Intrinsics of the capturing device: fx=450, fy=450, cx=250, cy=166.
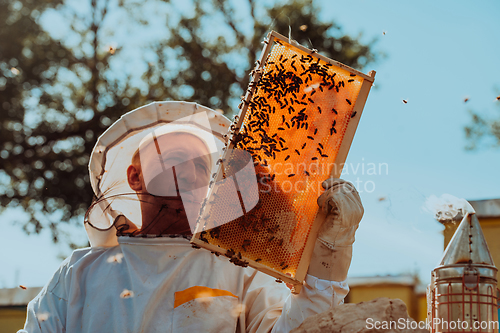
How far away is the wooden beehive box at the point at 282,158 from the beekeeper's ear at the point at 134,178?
3.69ft

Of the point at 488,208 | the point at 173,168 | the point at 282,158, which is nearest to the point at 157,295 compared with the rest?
the point at 173,168

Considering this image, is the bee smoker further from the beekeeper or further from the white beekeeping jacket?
the white beekeeping jacket

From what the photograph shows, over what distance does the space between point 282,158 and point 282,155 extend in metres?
0.02

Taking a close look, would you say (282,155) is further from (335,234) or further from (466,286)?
(466,286)

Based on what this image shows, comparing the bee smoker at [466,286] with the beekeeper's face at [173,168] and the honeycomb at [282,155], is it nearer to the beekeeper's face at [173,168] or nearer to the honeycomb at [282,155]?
the honeycomb at [282,155]

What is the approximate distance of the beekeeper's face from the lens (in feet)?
10.2

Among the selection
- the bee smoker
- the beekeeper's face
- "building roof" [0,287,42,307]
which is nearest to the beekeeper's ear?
the beekeeper's face

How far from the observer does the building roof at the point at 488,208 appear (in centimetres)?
574

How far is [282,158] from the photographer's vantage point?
2520 millimetres

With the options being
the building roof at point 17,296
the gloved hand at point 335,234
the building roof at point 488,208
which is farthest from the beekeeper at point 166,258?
the building roof at point 17,296

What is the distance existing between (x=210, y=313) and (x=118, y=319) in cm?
55

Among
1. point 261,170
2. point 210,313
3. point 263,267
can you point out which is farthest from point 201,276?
point 261,170

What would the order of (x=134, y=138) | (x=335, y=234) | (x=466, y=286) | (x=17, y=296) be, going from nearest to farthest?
(x=466, y=286)
(x=335, y=234)
(x=134, y=138)
(x=17, y=296)

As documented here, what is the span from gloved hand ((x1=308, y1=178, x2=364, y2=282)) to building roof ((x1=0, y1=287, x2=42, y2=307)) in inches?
262
